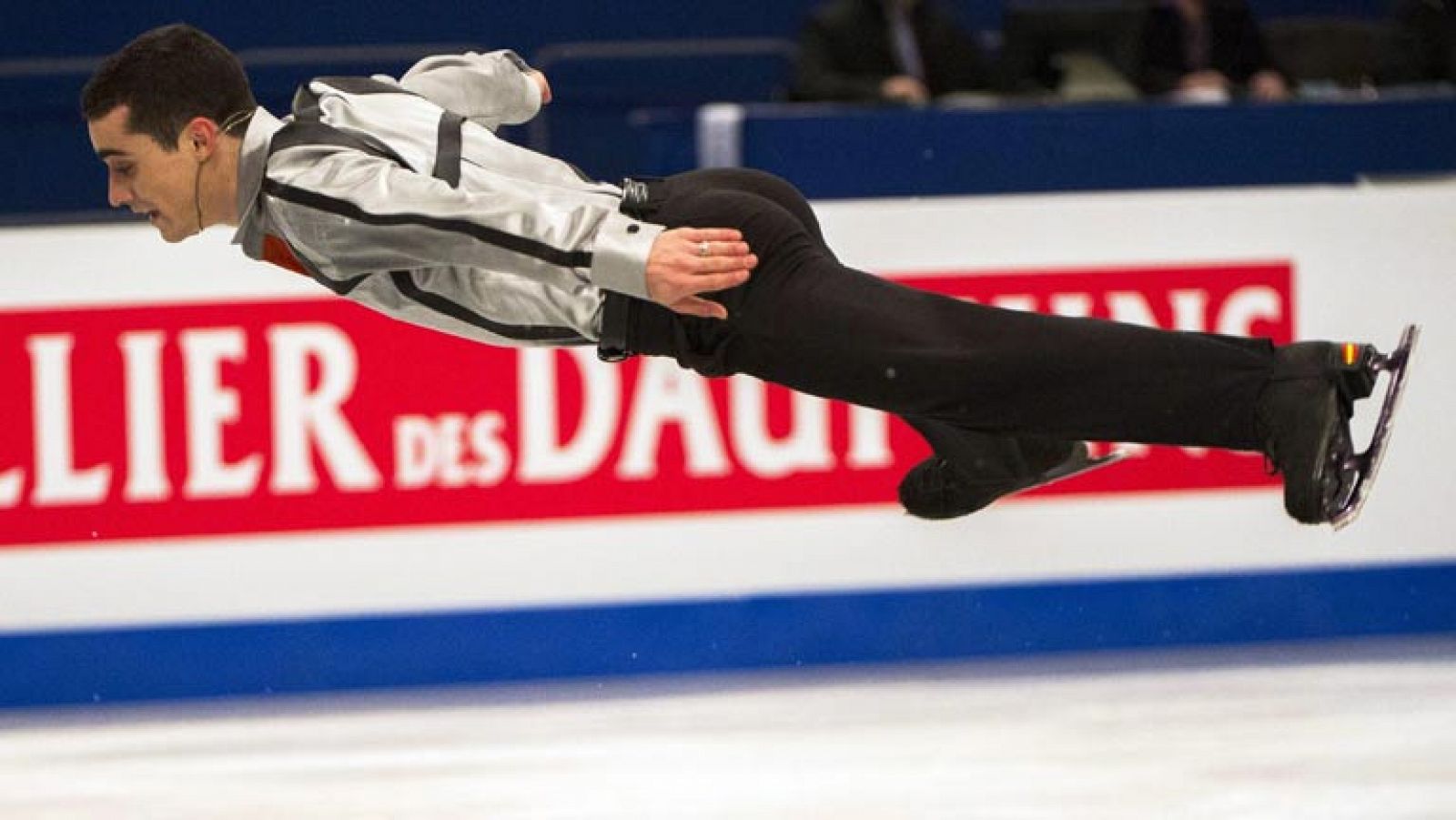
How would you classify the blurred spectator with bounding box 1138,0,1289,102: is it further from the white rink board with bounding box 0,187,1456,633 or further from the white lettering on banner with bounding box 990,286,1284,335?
the white lettering on banner with bounding box 990,286,1284,335

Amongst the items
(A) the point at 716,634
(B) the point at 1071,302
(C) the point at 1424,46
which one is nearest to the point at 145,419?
(A) the point at 716,634

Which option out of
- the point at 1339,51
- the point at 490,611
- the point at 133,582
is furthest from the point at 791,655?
the point at 1339,51

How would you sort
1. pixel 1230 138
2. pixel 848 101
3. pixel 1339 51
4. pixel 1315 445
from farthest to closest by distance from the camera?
pixel 1339 51 < pixel 848 101 < pixel 1230 138 < pixel 1315 445

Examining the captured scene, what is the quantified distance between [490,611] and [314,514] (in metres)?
0.48

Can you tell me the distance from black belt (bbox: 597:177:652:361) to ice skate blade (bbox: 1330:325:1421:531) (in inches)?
42.5

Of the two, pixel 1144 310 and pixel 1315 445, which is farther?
pixel 1144 310

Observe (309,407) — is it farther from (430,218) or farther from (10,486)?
(430,218)

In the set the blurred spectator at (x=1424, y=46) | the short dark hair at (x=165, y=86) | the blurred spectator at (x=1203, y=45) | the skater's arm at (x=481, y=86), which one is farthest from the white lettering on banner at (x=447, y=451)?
the blurred spectator at (x=1424, y=46)

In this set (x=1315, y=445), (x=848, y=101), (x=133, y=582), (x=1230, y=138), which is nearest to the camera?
(x=1315, y=445)

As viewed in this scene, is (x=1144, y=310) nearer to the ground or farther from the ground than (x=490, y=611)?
farther from the ground

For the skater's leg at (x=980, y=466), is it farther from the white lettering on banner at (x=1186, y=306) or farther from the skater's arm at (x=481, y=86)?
the white lettering on banner at (x=1186, y=306)

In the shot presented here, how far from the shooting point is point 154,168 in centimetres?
354

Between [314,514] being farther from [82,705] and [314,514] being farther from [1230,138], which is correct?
[1230,138]

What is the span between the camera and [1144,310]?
5758 mm
